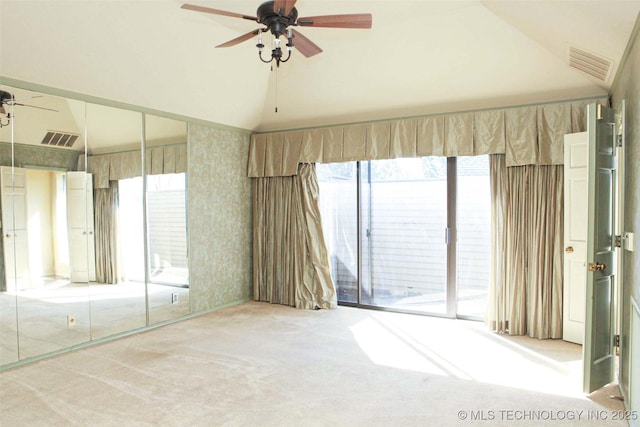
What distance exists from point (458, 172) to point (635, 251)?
2326 mm

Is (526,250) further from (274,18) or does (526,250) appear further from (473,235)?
(274,18)

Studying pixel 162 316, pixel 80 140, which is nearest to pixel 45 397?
pixel 162 316

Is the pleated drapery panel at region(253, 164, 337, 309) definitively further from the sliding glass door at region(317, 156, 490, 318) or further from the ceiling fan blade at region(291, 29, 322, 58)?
the ceiling fan blade at region(291, 29, 322, 58)

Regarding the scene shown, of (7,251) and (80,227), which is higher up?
(80,227)

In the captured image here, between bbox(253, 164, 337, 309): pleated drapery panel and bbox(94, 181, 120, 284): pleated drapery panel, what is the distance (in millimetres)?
2000

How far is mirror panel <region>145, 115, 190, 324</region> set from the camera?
453cm

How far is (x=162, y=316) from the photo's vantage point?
468 cm

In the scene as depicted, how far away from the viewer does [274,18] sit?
249 centimetres

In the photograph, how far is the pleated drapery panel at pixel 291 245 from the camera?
5367 millimetres

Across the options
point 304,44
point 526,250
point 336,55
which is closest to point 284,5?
point 304,44

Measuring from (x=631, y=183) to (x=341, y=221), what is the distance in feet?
10.9


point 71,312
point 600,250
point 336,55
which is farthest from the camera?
point 336,55

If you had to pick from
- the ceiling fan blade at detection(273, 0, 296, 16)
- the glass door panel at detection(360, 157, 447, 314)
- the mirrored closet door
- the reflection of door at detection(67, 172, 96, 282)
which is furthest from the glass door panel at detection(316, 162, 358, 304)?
the ceiling fan blade at detection(273, 0, 296, 16)

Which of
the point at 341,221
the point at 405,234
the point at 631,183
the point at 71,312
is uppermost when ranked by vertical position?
the point at 631,183
